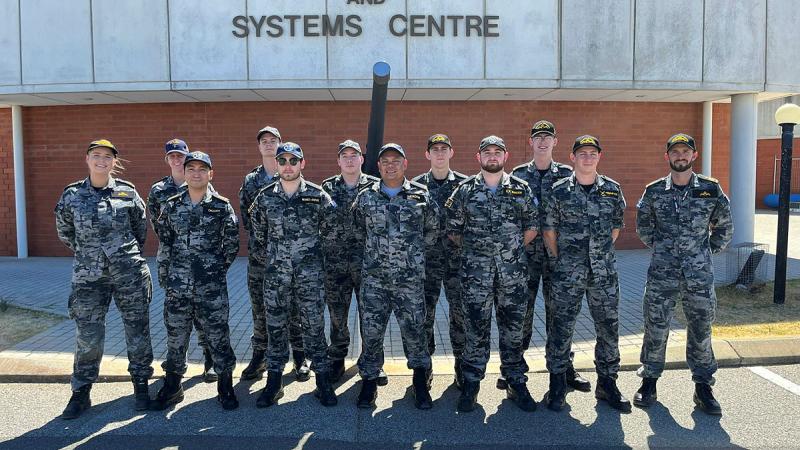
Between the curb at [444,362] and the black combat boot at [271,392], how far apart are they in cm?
66

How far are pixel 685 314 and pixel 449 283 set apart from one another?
1.82 meters

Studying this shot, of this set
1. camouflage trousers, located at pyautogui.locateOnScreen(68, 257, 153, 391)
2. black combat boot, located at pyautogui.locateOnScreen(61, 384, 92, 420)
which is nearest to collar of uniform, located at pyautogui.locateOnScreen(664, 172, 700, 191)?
camouflage trousers, located at pyautogui.locateOnScreen(68, 257, 153, 391)

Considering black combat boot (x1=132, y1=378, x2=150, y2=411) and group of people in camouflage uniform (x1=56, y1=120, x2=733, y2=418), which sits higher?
group of people in camouflage uniform (x1=56, y1=120, x2=733, y2=418)

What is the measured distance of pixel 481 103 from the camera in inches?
425

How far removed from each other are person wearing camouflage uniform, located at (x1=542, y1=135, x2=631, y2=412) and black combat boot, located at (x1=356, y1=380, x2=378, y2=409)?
1.32 metres

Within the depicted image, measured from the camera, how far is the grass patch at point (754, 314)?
5.41 meters

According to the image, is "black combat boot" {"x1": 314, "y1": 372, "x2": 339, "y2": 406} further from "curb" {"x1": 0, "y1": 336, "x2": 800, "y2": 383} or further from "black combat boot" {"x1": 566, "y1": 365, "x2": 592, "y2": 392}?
"black combat boot" {"x1": 566, "y1": 365, "x2": 592, "y2": 392}

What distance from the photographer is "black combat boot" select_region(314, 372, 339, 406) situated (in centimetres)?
396

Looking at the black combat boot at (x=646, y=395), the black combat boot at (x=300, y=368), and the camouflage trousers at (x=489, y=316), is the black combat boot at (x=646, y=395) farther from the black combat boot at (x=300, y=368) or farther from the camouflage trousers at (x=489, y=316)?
the black combat boot at (x=300, y=368)

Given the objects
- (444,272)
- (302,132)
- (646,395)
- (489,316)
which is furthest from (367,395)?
(302,132)

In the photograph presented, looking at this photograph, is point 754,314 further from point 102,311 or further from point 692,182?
point 102,311

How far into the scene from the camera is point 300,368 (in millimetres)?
4516

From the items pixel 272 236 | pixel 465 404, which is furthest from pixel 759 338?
pixel 272 236

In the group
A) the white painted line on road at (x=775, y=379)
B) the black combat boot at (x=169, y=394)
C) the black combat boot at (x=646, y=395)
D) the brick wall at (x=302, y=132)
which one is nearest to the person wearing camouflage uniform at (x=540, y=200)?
the black combat boot at (x=646, y=395)
